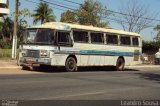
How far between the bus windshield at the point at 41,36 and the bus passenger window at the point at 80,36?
2.04 meters

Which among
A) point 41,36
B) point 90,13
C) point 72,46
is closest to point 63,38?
point 72,46

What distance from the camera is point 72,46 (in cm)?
2617

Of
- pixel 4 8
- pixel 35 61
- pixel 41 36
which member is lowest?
pixel 35 61

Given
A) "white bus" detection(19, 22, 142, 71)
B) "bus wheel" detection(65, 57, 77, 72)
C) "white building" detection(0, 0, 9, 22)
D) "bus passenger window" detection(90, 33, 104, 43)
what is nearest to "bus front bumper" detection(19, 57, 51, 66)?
"white bus" detection(19, 22, 142, 71)

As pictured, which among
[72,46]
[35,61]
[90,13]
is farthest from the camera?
[90,13]

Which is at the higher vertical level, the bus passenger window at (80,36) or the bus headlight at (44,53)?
the bus passenger window at (80,36)

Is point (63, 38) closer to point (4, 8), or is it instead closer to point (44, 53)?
point (44, 53)

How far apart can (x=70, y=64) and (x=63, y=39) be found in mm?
1625

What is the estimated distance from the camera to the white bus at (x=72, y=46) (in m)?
25.0

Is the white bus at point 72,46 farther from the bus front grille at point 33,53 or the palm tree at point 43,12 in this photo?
the palm tree at point 43,12

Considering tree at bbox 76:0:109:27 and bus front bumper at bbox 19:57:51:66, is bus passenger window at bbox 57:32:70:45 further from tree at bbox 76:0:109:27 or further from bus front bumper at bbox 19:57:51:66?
tree at bbox 76:0:109:27

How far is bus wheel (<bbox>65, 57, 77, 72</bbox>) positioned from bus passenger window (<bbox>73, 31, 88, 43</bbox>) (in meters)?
1.20

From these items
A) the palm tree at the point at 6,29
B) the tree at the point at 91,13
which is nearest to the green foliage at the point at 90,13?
the tree at the point at 91,13

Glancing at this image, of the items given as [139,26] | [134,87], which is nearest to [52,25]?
[134,87]
